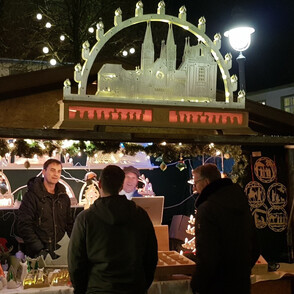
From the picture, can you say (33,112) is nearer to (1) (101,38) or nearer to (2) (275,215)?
(1) (101,38)

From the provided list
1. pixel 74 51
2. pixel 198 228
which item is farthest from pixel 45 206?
pixel 74 51

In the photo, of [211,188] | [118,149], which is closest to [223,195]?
[211,188]

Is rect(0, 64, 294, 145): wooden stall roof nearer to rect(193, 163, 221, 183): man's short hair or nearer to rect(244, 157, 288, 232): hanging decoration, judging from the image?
rect(244, 157, 288, 232): hanging decoration

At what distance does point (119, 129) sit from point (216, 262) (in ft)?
8.69

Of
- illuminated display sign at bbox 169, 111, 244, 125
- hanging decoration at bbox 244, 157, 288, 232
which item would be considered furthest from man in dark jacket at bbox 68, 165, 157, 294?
hanging decoration at bbox 244, 157, 288, 232

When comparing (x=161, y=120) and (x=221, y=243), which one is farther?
(x=161, y=120)

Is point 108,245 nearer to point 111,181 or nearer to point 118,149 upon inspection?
point 111,181

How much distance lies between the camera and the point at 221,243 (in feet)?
14.3

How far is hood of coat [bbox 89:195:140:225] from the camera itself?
3.77m

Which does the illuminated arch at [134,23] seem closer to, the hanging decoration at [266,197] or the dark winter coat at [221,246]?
the dark winter coat at [221,246]

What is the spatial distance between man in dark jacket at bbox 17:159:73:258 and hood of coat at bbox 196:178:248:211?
294 centimetres

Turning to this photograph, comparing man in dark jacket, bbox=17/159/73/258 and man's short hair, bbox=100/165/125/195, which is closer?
man's short hair, bbox=100/165/125/195

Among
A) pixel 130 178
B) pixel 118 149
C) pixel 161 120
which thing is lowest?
pixel 130 178

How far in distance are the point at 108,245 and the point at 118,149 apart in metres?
2.93
